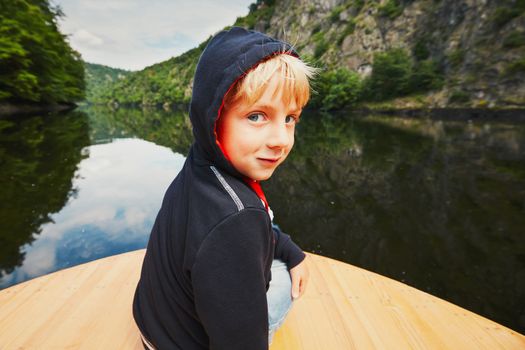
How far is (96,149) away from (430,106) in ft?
101

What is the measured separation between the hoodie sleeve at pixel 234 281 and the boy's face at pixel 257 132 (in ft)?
0.72

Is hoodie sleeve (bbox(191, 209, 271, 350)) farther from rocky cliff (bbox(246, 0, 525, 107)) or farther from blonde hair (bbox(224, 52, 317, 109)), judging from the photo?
rocky cliff (bbox(246, 0, 525, 107))

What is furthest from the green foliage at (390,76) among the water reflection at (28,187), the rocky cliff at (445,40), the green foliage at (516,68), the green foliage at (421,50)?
the water reflection at (28,187)

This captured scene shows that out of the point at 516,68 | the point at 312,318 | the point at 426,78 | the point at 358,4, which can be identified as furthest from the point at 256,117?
the point at 358,4

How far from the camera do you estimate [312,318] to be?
1763 mm

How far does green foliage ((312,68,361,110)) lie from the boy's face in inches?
1387

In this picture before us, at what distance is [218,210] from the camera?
0.75 meters

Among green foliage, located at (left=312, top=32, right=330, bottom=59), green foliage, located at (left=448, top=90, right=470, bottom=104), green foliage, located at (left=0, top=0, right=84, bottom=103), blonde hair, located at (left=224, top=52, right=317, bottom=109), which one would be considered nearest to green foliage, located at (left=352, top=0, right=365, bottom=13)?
green foliage, located at (left=312, top=32, right=330, bottom=59)

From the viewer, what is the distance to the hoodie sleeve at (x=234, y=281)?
73 cm

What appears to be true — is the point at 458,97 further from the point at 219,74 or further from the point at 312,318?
the point at 219,74

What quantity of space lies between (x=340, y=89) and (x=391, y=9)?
56.2ft

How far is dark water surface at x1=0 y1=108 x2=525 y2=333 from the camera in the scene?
11.9 ft

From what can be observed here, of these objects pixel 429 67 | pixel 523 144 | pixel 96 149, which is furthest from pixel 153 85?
pixel 523 144

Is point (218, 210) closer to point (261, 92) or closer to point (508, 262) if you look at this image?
point (261, 92)
